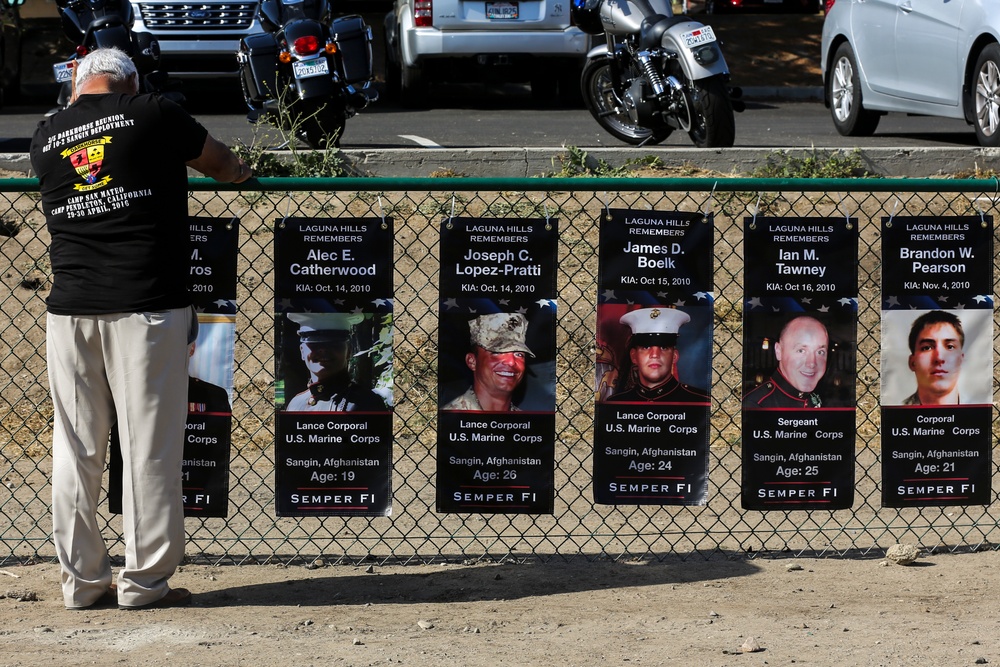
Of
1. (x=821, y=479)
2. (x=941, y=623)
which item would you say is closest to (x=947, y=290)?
(x=821, y=479)

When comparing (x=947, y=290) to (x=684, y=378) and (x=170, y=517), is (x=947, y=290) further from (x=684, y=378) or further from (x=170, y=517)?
(x=170, y=517)

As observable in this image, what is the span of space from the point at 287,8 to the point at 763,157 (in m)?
3.43

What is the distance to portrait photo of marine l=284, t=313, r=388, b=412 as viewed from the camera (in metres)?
4.90

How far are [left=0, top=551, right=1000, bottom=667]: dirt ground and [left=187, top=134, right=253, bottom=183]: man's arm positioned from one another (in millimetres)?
1505

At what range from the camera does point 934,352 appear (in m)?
5.10

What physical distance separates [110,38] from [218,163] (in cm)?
466

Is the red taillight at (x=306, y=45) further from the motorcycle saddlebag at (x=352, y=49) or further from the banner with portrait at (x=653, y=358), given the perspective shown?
the banner with portrait at (x=653, y=358)

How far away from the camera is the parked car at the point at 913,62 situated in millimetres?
9609

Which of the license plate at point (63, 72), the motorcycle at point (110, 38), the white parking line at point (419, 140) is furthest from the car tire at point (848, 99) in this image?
the license plate at point (63, 72)

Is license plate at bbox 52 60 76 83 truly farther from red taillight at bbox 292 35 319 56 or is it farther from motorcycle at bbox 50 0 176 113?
red taillight at bbox 292 35 319 56

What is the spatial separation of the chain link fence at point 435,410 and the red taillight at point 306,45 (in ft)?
3.90

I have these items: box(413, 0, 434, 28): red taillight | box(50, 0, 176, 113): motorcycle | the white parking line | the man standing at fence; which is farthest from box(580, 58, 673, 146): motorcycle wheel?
the man standing at fence

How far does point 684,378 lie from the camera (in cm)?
502

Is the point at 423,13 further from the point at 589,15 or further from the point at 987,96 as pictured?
the point at 987,96
